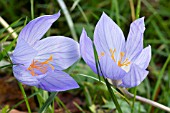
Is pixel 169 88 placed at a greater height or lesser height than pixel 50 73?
lesser

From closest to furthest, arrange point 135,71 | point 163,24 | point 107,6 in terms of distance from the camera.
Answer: point 135,71 < point 163,24 < point 107,6

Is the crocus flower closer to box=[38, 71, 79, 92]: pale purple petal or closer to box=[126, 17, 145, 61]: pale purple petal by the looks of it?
box=[38, 71, 79, 92]: pale purple petal

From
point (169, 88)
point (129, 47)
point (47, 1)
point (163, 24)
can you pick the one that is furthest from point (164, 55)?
point (129, 47)

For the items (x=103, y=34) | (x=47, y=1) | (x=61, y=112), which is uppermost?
(x=103, y=34)

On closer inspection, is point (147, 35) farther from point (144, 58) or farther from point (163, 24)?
point (144, 58)

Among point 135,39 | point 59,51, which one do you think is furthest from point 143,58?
point 59,51

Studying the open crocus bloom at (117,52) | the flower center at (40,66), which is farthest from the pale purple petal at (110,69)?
the flower center at (40,66)

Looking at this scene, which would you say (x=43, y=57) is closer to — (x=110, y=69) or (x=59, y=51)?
(x=59, y=51)
